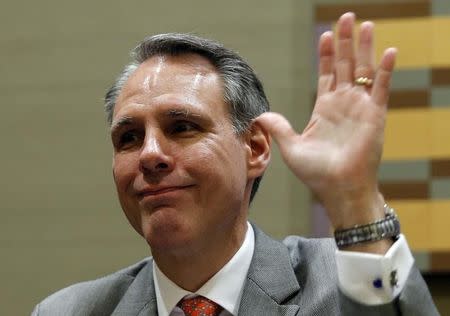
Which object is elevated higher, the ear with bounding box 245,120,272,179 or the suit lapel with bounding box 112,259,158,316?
the ear with bounding box 245,120,272,179

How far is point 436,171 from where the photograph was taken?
8.86ft

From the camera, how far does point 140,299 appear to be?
199 cm

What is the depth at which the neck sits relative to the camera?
1.86m

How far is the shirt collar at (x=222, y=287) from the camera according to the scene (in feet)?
6.12

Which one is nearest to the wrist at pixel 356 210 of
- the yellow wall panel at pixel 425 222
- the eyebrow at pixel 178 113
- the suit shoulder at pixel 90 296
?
the eyebrow at pixel 178 113

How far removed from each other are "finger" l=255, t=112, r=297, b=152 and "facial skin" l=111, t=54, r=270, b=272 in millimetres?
248

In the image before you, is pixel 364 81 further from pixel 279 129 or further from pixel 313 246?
pixel 313 246

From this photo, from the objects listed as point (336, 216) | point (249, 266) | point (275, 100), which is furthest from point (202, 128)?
point (275, 100)

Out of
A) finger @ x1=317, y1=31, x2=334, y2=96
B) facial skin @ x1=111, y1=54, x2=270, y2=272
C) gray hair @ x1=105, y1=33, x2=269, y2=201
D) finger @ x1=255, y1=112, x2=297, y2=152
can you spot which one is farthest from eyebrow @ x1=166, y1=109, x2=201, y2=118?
finger @ x1=317, y1=31, x2=334, y2=96

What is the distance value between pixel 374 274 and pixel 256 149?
0.62 meters

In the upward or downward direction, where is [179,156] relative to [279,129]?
downward

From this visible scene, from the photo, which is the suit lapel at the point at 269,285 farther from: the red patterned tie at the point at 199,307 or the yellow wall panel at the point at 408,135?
the yellow wall panel at the point at 408,135

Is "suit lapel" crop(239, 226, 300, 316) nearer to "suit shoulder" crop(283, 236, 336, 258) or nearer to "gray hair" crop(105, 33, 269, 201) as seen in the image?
Result: "suit shoulder" crop(283, 236, 336, 258)

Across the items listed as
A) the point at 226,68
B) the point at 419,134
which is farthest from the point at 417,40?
the point at 226,68
